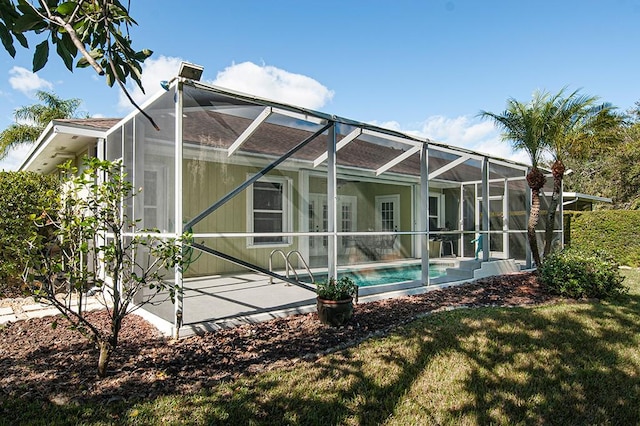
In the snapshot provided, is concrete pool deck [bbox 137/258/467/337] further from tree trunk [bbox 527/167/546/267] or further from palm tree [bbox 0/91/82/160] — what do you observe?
palm tree [bbox 0/91/82/160]

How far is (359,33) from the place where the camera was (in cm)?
981

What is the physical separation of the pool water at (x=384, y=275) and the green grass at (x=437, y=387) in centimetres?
202

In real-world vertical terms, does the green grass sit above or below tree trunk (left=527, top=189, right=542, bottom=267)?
below

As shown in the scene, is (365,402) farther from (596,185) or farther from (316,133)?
(596,185)

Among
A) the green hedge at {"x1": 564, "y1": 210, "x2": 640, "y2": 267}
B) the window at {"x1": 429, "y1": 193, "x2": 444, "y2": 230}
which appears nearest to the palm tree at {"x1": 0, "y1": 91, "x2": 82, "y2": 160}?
the window at {"x1": 429, "y1": 193, "x2": 444, "y2": 230}

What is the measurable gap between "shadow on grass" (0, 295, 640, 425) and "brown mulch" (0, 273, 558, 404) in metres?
0.20

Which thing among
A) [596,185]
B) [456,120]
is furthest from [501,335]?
[456,120]

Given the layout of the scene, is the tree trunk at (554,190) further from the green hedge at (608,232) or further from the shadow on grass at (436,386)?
the shadow on grass at (436,386)

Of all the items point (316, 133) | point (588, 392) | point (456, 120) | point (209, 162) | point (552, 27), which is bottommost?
point (588, 392)

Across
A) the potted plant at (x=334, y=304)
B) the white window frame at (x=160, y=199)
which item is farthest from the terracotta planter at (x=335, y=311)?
the white window frame at (x=160, y=199)

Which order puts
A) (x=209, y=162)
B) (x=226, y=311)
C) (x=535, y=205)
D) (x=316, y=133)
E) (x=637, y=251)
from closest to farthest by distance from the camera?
(x=226, y=311) → (x=209, y=162) → (x=316, y=133) → (x=535, y=205) → (x=637, y=251)

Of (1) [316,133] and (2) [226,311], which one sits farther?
(1) [316,133]

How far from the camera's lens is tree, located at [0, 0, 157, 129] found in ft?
4.42

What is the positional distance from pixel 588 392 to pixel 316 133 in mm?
4638
